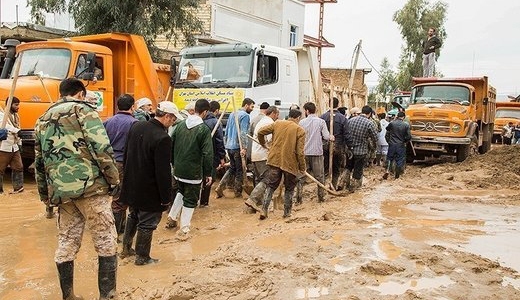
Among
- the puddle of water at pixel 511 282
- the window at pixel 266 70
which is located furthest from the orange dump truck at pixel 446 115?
the puddle of water at pixel 511 282

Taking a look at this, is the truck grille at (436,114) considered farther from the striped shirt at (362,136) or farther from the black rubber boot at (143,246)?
the black rubber boot at (143,246)

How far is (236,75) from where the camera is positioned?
424 inches

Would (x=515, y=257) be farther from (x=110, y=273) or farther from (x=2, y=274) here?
(x=2, y=274)

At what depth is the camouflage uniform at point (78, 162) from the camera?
160 inches

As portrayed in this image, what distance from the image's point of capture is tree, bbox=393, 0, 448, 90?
130 ft

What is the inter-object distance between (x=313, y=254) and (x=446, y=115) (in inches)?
410

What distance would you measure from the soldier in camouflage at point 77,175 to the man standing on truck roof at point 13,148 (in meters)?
5.05

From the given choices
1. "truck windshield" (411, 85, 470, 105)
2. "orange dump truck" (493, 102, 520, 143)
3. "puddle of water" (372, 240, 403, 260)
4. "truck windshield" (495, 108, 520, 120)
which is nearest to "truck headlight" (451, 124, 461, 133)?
"truck windshield" (411, 85, 470, 105)

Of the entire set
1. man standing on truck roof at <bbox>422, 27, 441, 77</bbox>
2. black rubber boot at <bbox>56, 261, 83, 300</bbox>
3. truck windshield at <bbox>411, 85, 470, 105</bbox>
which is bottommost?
black rubber boot at <bbox>56, 261, 83, 300</bbox>

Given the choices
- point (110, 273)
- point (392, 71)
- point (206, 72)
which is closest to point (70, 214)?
point (110, 273)

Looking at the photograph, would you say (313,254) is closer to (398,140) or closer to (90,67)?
(90,67)

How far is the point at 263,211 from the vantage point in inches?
303

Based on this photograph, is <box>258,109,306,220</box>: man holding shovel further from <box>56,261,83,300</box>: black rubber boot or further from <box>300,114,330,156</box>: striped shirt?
<box>56,261,83,300</box>: black rubber boot

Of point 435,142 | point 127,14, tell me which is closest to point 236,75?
point 127,14
